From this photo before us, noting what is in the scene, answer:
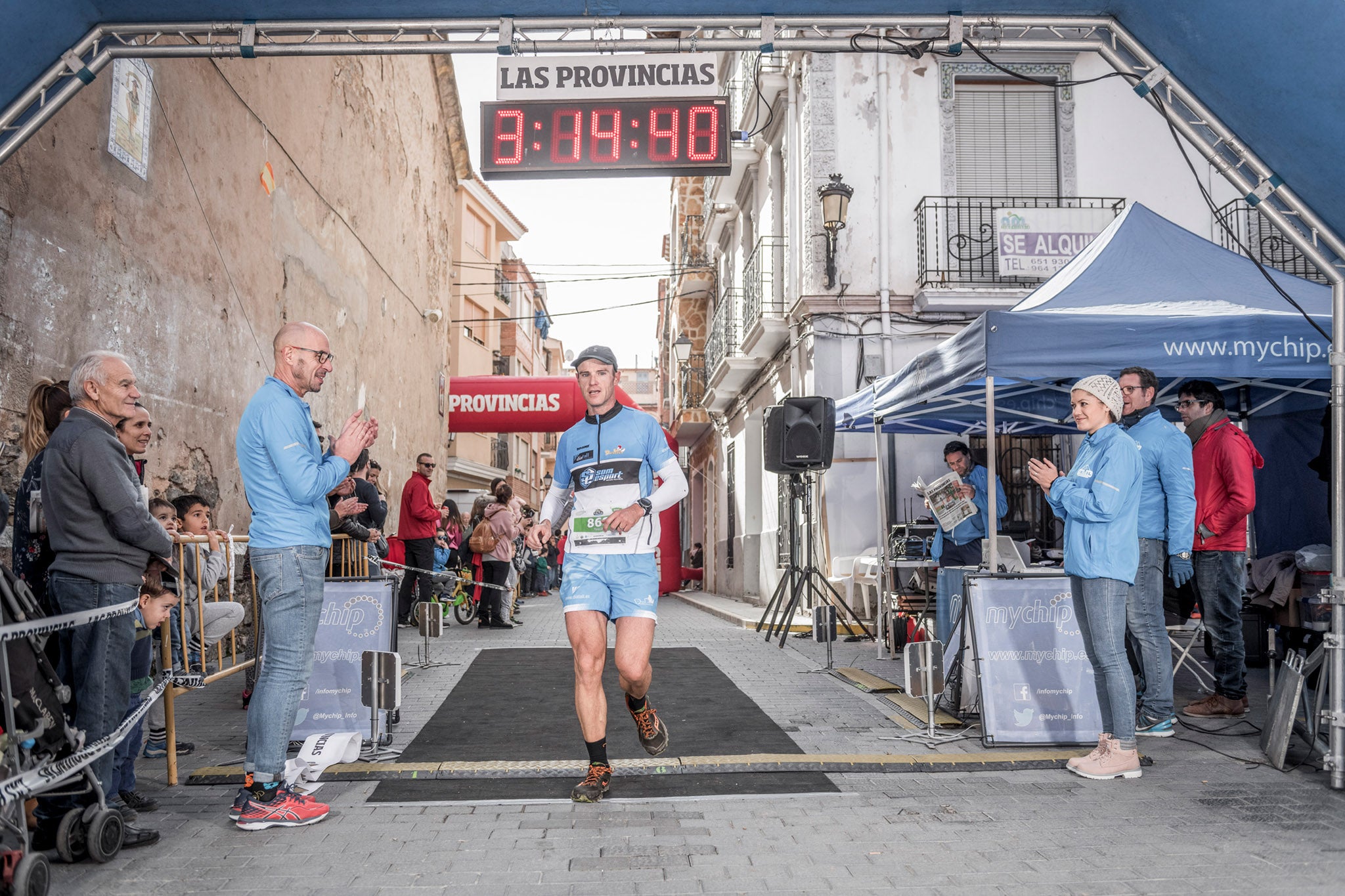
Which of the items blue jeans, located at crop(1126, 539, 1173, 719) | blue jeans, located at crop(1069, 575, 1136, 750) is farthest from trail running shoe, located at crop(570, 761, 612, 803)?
blue jeans, located at crop(1126, 539, 1173, 719)

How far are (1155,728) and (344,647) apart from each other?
15.7ft

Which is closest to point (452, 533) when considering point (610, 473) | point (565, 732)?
point (565, 732)

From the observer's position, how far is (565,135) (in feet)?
23.0

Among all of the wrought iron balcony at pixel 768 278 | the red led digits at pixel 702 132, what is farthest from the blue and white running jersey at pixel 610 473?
the wrought iron balcony at pixel 768 278

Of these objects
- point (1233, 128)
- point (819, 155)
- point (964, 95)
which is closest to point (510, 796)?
point (1233, 128)

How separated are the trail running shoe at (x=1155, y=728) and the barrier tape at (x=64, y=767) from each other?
5.28 meters

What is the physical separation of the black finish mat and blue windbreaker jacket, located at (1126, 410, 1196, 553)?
263 centimetres

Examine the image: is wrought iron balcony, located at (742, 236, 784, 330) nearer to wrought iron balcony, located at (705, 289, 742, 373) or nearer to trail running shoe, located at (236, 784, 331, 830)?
wrought iron balcony, located at (705, 289, 742, 373)

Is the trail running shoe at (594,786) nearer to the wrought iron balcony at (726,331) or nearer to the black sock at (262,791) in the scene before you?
the black sock at (262,791)

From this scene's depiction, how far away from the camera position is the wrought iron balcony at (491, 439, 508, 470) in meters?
41.2

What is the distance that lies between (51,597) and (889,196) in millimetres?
12356

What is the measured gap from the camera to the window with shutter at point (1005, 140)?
48.1 feet

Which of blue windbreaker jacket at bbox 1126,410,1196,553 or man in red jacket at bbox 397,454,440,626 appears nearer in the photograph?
blue windbreaker jacket at bbox 1126,410,1196,553

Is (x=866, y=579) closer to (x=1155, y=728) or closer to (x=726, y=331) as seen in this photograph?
(x=1155, y=728)
